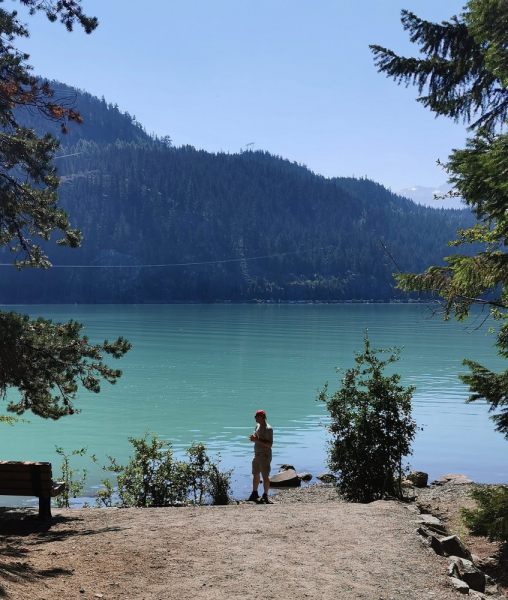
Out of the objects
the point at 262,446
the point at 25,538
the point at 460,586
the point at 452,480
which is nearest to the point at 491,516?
the point at 460,586

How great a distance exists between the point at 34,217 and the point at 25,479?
3.57 metres

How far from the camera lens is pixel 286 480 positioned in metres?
16.4

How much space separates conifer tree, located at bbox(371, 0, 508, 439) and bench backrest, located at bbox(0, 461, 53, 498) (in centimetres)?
549

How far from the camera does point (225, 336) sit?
234 ft

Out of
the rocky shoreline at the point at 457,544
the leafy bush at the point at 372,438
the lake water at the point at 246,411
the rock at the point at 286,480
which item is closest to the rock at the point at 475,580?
the rocky shoreline at the point at 457,544

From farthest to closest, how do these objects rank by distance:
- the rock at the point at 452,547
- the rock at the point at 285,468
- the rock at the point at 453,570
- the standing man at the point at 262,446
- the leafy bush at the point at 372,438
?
the rock at the point at 285,468, the standing man at the point at 262,446, the leafy bush at the point at 372,438, the rock at the point at 452,547, the rock at the point at 453,570

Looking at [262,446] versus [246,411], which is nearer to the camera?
[262,446]

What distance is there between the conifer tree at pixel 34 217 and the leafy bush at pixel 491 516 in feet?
17.1

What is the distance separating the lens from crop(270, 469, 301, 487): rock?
1638 cm

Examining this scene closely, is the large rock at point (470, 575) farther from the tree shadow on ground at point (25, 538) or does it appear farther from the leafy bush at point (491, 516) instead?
the tree shadow on ground at point (25, 538)

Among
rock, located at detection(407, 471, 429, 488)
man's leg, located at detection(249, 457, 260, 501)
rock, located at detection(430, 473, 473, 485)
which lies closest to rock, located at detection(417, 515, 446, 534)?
man's leg, located at detection(249, 457, 260, 501)

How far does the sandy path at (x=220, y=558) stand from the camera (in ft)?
18.8

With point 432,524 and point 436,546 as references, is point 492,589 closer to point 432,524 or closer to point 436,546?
point 436,546

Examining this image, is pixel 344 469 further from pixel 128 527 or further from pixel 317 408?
pixel 317 408
